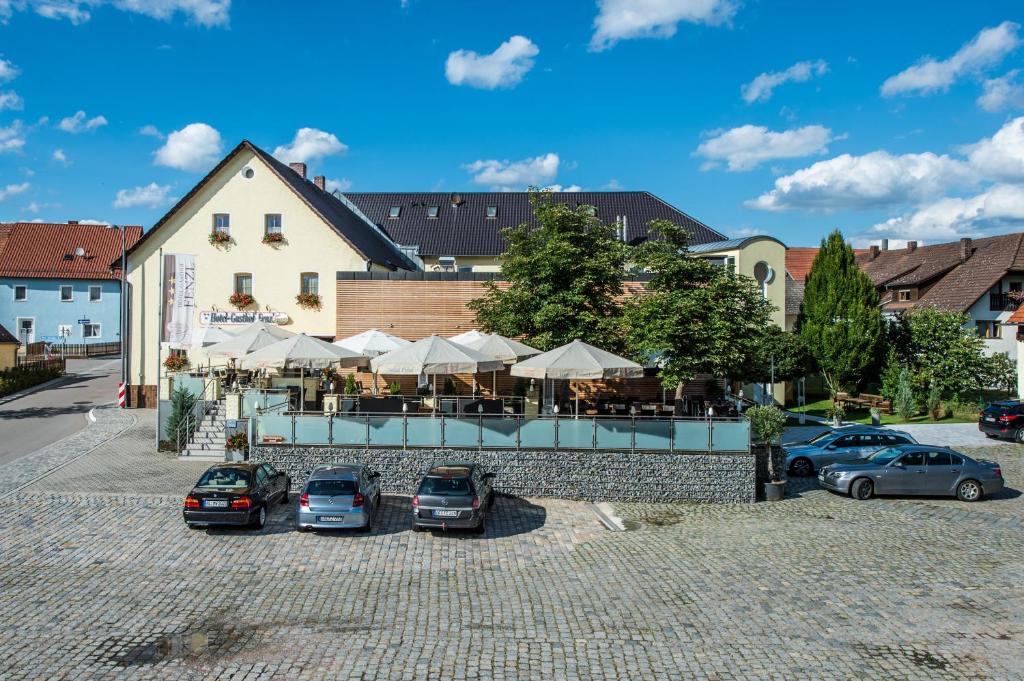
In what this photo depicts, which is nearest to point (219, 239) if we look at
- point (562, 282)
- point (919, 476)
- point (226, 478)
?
point (562, 282)

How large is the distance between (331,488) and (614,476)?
749cm

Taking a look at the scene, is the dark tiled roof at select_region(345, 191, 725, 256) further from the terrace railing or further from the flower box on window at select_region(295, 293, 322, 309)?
the terrace railing

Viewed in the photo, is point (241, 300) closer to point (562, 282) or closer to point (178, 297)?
point (178, 297)

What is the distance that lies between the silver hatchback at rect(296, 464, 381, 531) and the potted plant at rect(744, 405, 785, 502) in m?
10.5

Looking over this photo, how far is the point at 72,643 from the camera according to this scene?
10.4 meters

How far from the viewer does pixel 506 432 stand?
2009 centimetres

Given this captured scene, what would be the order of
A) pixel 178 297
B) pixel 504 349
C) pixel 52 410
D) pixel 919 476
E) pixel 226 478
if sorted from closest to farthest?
pixel 226 478, pixel 919 476, pixel 504 349, pixel 178 297, pixel 52 410

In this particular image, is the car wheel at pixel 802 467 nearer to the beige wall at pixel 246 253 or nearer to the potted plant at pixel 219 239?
the beige wall at pixel 246 253

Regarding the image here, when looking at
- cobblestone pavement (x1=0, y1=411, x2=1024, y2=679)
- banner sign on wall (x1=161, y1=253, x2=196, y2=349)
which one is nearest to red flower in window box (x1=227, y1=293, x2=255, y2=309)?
banner sign on wall (x1=161, y1=253, x2=196, y2=349)

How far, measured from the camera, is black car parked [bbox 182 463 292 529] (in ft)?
51.8

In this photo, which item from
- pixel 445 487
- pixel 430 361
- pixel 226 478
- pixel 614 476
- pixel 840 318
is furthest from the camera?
pixel 840 318

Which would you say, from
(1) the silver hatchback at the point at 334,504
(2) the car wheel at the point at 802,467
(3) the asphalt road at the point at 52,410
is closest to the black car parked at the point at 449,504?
(1) the silver hatchback at the point at 334,504

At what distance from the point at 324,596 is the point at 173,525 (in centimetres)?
598

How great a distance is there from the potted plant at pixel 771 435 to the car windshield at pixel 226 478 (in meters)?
12.9
